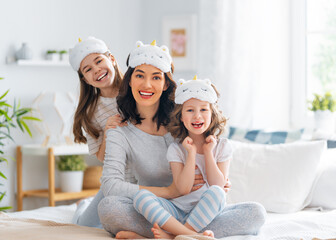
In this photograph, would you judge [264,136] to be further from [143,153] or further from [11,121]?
[11,121]

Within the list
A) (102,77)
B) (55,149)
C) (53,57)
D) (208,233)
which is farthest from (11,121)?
(208,233)

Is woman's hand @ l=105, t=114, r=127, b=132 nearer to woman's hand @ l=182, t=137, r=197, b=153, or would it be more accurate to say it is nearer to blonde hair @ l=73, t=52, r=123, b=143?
blonde hair @ l=73, t=52, r=123, b=143

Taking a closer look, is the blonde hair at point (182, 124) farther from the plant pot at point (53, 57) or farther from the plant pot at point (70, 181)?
the plant pot at point (53, 57)

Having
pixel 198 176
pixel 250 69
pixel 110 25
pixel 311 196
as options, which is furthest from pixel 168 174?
pixel 110 25

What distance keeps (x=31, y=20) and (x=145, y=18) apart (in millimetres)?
928

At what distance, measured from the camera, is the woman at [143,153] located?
1.75 metres

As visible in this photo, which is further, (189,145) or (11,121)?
(11,121)

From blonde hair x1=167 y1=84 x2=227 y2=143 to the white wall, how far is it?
6.50 feet

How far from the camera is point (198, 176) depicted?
187 centimetres

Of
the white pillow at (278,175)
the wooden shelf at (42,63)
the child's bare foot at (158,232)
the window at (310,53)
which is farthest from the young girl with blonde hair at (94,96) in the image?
the window at (310,53)

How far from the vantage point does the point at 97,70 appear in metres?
2.04

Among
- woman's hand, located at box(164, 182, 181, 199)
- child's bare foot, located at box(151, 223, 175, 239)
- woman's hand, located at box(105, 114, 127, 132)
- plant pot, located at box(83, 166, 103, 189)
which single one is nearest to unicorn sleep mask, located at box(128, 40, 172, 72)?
woman's hand, located at box(105, 114, 127, 132)

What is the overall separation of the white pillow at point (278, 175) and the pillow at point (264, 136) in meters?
Answer: 0.22

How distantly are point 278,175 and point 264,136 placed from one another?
1.34 ft
